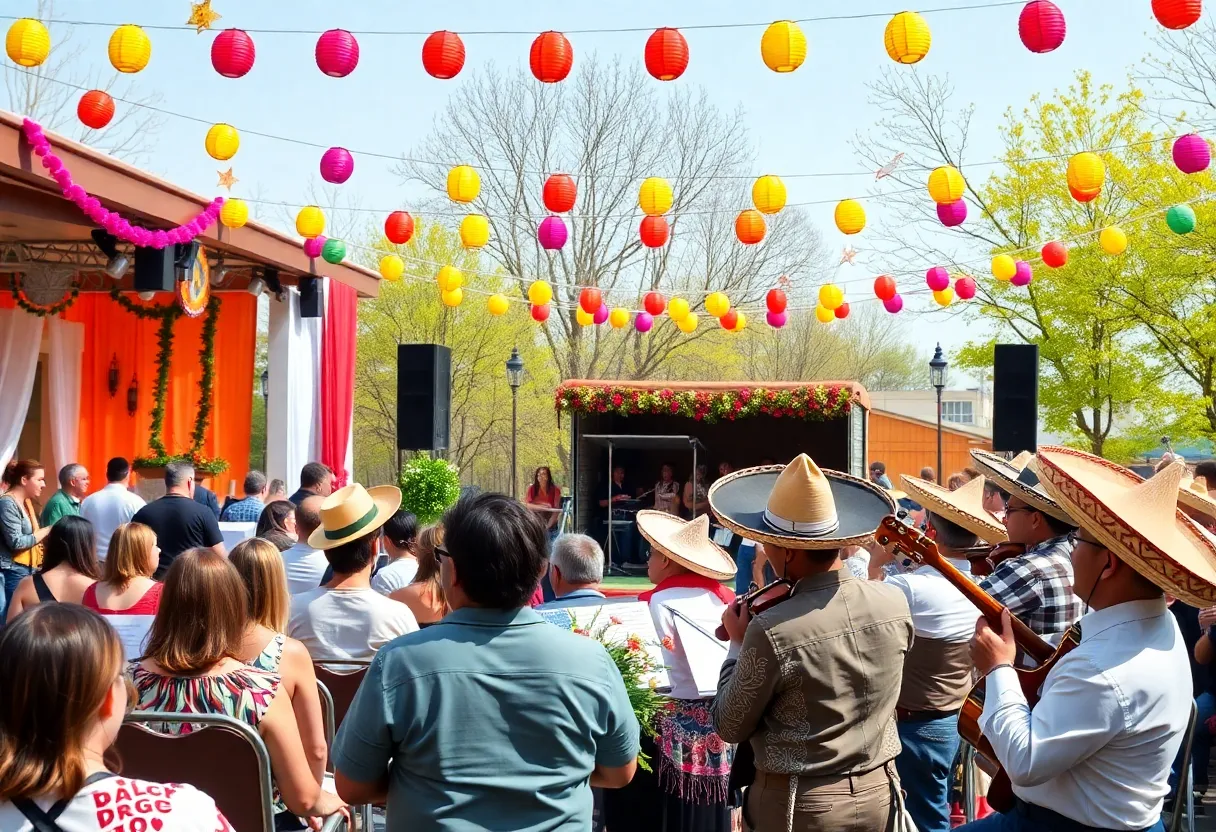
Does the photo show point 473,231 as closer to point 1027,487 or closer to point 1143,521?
point 1027,487

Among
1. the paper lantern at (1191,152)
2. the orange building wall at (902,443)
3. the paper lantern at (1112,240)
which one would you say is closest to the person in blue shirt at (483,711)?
the paper lantern at (1191,152)

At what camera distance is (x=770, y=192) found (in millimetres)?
10898

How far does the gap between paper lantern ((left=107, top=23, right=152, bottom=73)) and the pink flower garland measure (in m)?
1.12

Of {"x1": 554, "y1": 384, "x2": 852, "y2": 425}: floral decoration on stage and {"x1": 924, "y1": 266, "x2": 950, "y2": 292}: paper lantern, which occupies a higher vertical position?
{"x1": 924, "y1": 266, "x2": 950, "y2": 292}: paper lantern

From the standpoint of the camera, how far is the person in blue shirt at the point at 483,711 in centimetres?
215

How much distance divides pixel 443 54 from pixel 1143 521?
717 cm

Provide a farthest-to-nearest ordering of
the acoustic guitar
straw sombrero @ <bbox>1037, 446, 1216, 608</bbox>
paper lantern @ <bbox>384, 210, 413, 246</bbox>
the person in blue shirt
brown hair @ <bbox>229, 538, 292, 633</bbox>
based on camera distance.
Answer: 1. paper lantern @ <bbox>384, 210, 413, 246</bbox>
2. brown hair @ <bbox>229, 538, 292, 633</bbox>
3. the acoustic guitar
4. straw sombrero @ <bbox>1037, 446, 1216, 608</bbox>
5. the person in blue shirt

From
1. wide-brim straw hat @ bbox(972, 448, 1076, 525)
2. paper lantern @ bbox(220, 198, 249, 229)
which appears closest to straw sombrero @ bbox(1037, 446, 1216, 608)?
wide-brim straw hat @ bbox(972, 448, 1076, 525)

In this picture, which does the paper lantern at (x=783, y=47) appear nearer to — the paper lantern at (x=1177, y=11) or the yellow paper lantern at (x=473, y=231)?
the paper lantern at (x=1177, y=11)

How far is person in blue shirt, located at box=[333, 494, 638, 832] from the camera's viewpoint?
2152mm

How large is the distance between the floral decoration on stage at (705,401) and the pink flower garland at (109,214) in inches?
219

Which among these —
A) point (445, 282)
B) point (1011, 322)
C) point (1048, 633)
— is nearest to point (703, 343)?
point (1011, 322)

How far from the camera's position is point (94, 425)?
1593cm

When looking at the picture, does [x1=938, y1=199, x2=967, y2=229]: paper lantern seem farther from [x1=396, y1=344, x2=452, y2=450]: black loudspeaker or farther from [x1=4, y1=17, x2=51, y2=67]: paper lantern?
[x1=4, y1=17, x2=51, y2=67]: paper lantern
